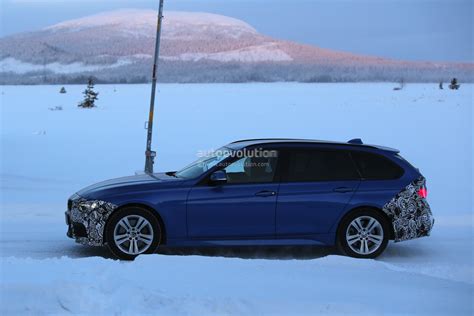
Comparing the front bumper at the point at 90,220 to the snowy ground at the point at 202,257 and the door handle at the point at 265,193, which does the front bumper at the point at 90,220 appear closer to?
the snowy ground at the point at 202,257

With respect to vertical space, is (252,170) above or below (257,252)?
above

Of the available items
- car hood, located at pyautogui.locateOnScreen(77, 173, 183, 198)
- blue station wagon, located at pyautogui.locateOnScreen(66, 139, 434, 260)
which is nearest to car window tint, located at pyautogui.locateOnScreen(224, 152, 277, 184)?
blue station wagon, located at pyautogui.locateOnScreen(66, 139, 434, 260)

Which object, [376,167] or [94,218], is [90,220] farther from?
[376,167]

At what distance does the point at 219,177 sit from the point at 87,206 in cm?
155

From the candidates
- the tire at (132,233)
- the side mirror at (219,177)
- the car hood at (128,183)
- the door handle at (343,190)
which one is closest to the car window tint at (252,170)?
the side mirror at (219,177)

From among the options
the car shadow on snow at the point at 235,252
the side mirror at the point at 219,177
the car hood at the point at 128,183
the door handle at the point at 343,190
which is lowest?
the car shadow on snow at the point at 235,252

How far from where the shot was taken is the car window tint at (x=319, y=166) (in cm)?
805

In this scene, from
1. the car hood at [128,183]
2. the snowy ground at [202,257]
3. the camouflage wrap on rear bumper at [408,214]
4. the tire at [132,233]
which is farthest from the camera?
the camouflage wrap on rear bumper at [408,214]

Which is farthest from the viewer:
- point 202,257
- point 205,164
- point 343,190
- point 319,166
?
point 205,164

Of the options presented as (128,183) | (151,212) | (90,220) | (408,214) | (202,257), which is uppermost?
(128,183)

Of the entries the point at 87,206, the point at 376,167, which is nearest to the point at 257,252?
the point at 376,167

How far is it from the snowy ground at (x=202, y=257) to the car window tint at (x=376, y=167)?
39.3 inches

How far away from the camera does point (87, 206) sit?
309 inches

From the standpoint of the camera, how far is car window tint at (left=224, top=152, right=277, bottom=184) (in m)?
7.96
